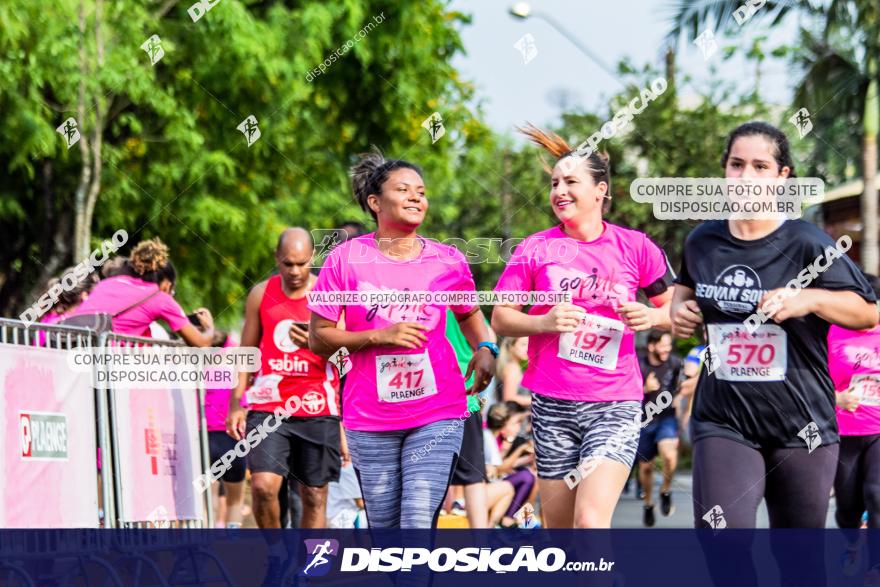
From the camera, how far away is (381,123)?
2183 centimetres

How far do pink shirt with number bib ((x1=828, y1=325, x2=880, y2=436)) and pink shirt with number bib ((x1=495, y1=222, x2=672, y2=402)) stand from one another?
2.71 meters

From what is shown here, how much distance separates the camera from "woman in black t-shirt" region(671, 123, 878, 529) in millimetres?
5500

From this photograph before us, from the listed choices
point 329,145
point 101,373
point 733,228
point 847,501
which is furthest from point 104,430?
point 329,145

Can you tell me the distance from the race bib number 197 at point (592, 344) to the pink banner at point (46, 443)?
238 cm

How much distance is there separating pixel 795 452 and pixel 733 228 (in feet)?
2.80

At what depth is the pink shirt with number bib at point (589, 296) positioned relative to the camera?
645 cm

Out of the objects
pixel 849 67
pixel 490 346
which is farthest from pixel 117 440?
pixel 849 67

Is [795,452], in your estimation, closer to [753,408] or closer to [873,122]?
[753,408]

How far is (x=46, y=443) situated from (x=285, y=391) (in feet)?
5.81

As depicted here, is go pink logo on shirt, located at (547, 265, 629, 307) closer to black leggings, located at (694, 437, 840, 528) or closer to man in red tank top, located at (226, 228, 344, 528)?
black leggings, located at (694, 437, 840, 528)

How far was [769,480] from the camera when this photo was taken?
5.61 meters

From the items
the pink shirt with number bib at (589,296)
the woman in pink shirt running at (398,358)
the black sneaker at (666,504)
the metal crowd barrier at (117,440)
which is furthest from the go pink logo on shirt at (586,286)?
the black sneaker at (666,504)

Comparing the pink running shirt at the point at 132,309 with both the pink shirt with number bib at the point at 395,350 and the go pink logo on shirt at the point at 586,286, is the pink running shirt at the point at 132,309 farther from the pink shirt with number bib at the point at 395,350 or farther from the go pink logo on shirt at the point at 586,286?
the go pink logo on shirt at the point at 586,286

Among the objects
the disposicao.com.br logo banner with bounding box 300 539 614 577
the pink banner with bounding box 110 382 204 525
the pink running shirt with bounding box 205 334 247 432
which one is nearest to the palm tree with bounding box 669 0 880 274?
the pink running shirt with bounding box 205 334 247 432
